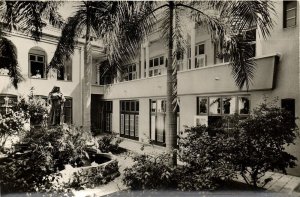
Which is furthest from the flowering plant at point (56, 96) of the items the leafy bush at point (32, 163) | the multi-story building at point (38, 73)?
the leafy bush at point (32, 163)

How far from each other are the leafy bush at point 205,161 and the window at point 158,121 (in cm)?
558

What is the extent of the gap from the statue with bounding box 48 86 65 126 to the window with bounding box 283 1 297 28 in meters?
7.18

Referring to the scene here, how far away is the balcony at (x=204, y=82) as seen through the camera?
7.47 meters

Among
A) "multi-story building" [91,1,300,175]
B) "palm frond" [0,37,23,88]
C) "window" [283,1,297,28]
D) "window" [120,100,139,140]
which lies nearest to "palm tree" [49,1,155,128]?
"multi-story building" [91,1,300,175]

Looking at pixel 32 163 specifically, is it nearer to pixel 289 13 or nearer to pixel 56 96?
pixel 56 96

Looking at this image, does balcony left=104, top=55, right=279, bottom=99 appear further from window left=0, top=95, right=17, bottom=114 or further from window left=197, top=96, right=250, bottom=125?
window left=0, top=95, right=17, bottom=114

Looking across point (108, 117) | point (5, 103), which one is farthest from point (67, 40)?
point (108, 117)

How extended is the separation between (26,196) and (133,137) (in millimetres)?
9156

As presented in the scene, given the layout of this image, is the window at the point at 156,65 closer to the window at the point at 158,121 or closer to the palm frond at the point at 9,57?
the window at the point at 158,121

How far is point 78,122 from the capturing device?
10.9 meters

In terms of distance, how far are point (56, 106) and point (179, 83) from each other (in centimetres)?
552

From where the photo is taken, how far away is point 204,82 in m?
9.82

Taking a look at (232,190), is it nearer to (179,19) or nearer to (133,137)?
(179,19)

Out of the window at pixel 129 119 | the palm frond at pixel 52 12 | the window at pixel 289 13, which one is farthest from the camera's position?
the window at pixel 129 119
